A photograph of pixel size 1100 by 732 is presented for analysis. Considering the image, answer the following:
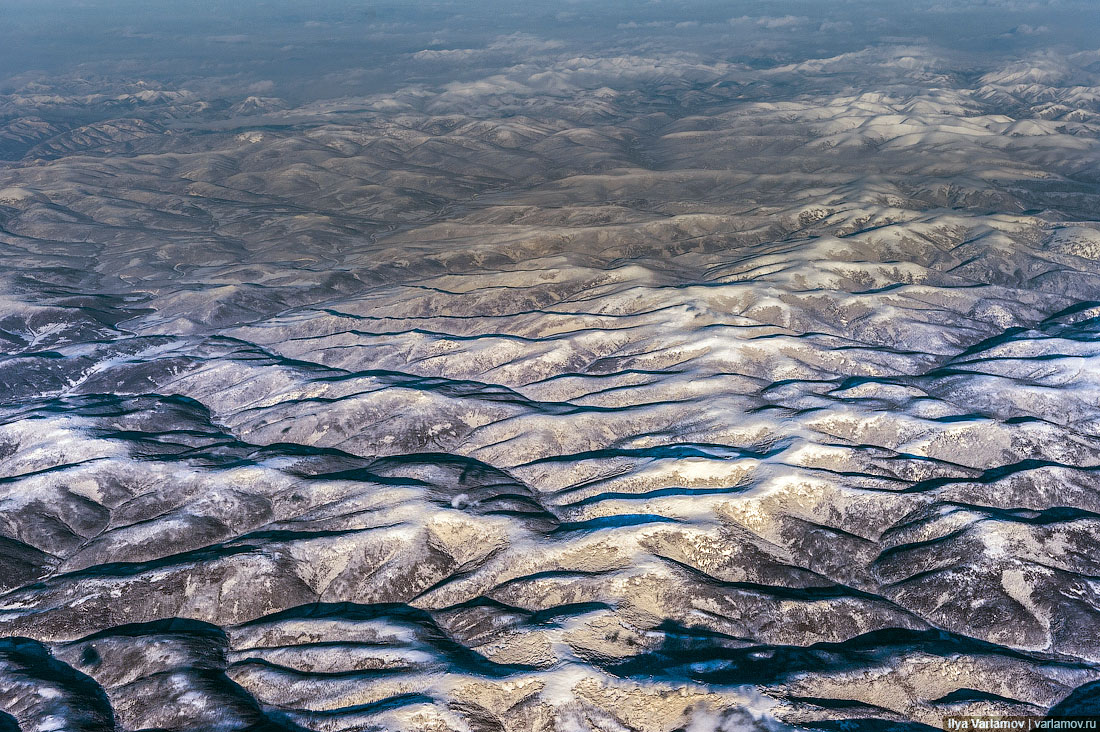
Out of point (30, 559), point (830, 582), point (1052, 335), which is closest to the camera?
point (830, 582)

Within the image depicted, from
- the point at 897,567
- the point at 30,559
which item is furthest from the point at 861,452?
the point at 30,559

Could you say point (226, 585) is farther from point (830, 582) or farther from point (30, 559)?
point (830, 582)

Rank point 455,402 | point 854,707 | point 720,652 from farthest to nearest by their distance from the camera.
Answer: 1. point 455,402
2. point 720,652
3. point 854,707

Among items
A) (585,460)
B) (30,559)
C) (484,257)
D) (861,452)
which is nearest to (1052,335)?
(861,452)

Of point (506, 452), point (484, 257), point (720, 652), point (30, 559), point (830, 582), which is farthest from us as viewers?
point (484, 257)

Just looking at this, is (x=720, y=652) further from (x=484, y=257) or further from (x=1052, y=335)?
(x=484, y=257)

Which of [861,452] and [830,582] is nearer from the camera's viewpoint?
[830,582]

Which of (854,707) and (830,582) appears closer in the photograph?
(854,707)

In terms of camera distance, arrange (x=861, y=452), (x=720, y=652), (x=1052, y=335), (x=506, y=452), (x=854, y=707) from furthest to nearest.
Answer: (x=1052, y=335) → (x=506, y=452) → (x=861, y=452) → (x=720, y=652) → (x=854, y=707)
